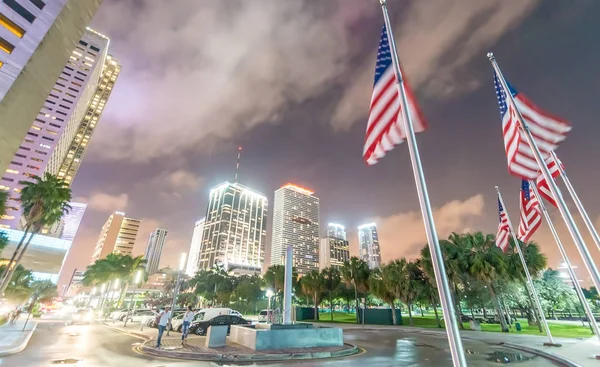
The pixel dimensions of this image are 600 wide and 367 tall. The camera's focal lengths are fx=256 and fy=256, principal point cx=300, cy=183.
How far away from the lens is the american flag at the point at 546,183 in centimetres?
960

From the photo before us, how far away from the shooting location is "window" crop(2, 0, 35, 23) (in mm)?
36188

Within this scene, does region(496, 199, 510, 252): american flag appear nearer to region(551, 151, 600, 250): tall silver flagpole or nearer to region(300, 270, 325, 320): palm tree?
region(551, 151, 600, 250): tall silver flagpole

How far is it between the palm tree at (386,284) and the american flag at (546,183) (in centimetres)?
2863

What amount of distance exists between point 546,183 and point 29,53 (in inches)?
2175

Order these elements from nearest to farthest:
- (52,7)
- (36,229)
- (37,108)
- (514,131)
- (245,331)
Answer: (514,131)
(245,331)
(37,108)
(36,229)
(52,7)

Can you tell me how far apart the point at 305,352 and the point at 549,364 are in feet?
36.4

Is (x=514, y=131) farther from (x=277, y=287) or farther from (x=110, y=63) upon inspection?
(x=110, y=63)

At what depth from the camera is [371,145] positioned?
297 inches

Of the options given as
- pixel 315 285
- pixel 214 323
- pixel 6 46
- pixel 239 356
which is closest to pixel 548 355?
pixel 239 356

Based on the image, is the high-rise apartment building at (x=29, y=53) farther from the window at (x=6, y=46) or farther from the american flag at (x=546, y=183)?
the american flag at (x=546, y=183)

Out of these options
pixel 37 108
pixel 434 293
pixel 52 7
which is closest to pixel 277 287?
pixel 434 293

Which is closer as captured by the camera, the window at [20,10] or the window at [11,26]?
the window at [11,26]

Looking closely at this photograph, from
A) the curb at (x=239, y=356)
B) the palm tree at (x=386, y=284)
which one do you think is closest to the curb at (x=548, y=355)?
the curb at (x=239, y=356)

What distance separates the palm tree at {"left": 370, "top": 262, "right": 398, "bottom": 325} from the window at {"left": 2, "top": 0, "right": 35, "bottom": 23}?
63796mm
